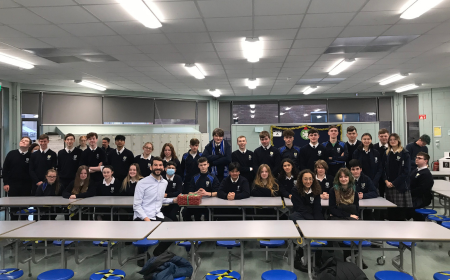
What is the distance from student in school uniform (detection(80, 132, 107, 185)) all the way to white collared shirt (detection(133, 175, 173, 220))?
1646mm

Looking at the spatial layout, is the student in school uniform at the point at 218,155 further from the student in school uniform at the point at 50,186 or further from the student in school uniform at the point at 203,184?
the student in school uniform at the point at 50,186

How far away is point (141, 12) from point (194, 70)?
298cm

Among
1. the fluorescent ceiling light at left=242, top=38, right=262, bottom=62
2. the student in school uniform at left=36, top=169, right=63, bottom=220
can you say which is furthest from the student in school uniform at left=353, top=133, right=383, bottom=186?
the student in school uniform at left=36, top=169, right=63, bottom=220

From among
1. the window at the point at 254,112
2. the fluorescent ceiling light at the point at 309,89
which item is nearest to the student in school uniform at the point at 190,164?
the fluorescent ceiling light at the point at 309,89

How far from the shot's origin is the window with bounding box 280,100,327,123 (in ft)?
35.2

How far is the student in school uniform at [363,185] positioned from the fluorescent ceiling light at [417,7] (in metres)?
1.99

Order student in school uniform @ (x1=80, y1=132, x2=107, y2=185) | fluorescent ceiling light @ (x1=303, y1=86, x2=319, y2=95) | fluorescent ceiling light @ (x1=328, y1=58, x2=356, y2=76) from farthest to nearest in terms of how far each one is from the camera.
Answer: fluorescent ceiling light @ (x1=303, y1=86, x2=319, y2=95), fluorescent ceiling light @ (x1=328, y1=58, x2=356, y2=76), student in school uniform @ (x1=80, y1=132, x2=107, y2=185)

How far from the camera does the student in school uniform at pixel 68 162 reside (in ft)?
16.5

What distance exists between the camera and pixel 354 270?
97.8 inches

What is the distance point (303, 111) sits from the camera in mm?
10867

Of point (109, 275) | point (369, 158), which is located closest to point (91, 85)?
point (109, 275)

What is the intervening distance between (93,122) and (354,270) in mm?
8234

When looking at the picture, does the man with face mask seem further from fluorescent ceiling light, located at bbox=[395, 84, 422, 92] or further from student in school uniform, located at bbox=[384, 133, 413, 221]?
fluorescent ceiling light, located at bbox=[395, 84, 422, 92]

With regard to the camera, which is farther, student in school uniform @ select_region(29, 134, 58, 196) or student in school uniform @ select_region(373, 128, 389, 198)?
student in school uniform @ select_region(29, 134, 58, 196)
